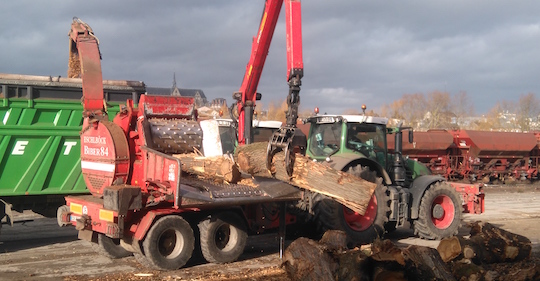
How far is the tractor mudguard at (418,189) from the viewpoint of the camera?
10.6 meters

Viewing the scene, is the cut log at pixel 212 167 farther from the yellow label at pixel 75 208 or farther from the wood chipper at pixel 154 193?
the yellow label at pixel 75 208

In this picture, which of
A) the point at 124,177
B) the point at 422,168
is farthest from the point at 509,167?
the point at 124,177

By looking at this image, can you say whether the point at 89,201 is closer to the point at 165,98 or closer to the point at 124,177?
the point at 124,177

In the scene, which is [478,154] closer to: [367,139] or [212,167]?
[367,139]

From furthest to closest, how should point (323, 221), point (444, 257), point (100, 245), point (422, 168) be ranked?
point (422, 168) < point (323, 221) < point (100, 245) < point (444, 257)

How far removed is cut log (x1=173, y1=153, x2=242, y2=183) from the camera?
26.6 feet

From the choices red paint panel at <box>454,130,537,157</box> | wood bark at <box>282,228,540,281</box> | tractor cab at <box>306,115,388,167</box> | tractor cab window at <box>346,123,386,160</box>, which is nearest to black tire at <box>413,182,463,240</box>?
tractor cab at <box>306,115,388,167</box>

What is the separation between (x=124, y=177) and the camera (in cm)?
806

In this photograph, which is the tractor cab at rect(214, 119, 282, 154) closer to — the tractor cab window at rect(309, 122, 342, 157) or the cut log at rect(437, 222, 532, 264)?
the tractor cab window at rect(309, 122, 342, 157)

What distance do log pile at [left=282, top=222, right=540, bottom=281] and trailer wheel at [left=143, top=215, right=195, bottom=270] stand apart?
6.30ft

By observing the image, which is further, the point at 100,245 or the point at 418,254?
the point at 100,245

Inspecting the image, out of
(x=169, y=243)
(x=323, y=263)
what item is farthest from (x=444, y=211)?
Answer: (x=169, y=243)

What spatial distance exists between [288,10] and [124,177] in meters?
3.81

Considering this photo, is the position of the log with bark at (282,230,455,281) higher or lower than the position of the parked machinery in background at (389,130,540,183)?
lower
